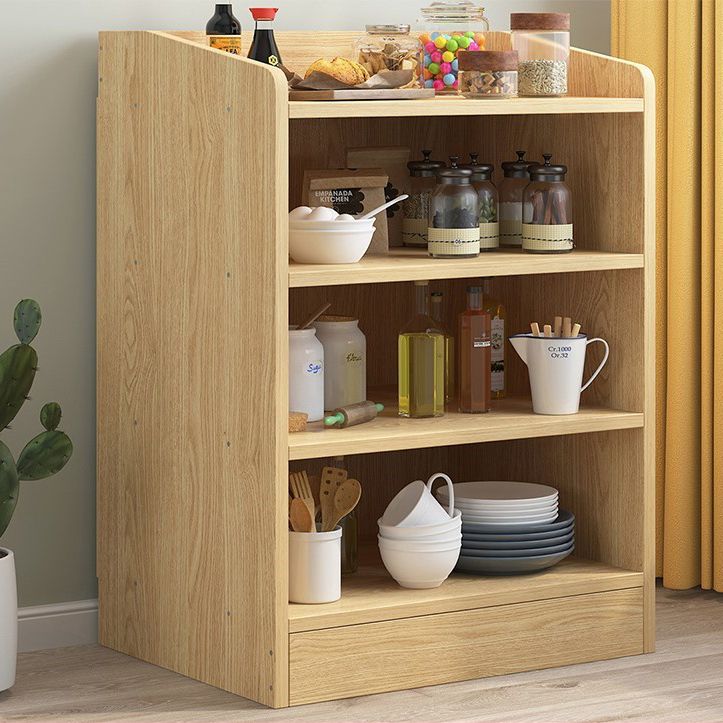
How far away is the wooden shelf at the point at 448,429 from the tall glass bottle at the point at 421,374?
0.03 meters

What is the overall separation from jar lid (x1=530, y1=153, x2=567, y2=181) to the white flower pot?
3.86 ft

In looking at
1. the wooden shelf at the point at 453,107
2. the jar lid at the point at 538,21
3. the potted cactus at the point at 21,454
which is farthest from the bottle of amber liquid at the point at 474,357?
the potted cactus at the point at 21,454

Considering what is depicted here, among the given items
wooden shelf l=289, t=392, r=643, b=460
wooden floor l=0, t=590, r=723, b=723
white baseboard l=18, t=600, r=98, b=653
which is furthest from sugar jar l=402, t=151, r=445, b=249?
white baseboard l=18, t=600, r=98, b=653

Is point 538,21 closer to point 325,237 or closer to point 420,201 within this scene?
point 420,201

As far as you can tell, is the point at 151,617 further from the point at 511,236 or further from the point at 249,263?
the point at 511,236

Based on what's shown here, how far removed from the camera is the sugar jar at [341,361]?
2.85 m

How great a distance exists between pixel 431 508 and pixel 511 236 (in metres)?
0.57

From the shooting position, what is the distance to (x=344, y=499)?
2.81m

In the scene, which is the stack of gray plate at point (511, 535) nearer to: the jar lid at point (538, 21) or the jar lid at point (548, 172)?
the jar lid at point (548, 172)

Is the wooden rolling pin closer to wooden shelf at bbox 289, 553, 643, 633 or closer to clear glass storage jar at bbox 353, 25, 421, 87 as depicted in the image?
wooden shelf at bbox 289, 553, 643, 633

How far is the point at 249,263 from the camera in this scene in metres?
2.55

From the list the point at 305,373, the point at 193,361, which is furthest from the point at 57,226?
the point at 305,373

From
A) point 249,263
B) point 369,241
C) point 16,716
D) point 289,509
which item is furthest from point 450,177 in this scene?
point 16,716

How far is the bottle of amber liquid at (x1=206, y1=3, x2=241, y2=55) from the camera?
9.13 ft
